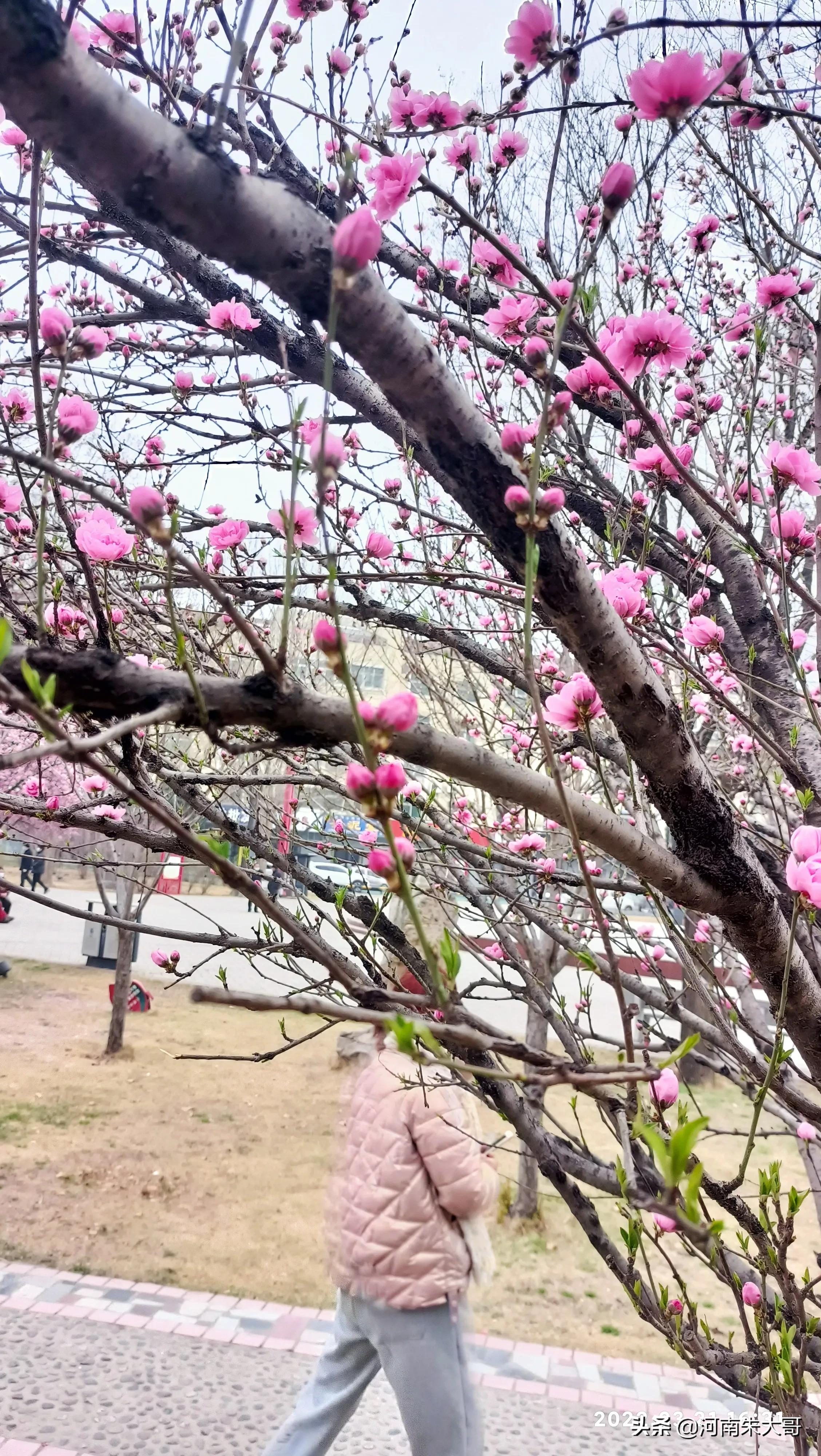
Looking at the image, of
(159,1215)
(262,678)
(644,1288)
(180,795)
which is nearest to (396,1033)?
(262,678)

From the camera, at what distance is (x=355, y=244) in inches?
31.2

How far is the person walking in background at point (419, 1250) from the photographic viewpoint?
2.56 metres

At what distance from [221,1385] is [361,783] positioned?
4.14m

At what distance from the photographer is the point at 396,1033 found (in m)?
0.68

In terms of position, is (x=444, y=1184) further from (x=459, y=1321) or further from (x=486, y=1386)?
(x=486, y=1386)

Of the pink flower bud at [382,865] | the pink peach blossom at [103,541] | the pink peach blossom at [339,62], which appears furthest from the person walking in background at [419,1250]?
the pink peach blossom at [339,62]

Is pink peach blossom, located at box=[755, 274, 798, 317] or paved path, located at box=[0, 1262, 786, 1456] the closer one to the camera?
pink peach blossom, located at box=[755, 274, 798, 317]

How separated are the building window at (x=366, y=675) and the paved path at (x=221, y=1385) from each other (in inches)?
119

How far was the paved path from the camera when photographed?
11.1 ft

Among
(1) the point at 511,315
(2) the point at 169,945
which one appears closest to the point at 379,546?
(1) the point at 511,315

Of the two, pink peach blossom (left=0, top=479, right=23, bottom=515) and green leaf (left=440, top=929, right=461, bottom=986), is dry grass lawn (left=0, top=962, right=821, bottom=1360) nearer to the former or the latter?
pink peach blossom (left=0, top=479, right=23, bottom=515)

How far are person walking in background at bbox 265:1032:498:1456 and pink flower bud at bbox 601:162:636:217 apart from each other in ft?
6.96

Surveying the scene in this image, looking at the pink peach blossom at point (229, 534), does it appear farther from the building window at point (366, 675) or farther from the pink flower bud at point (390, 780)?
the pink flower bud at point (390, 780)

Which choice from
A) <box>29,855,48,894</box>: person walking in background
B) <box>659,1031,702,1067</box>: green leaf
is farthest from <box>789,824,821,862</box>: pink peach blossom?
<box>29,855,48,894</box>: person walking in background
